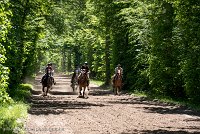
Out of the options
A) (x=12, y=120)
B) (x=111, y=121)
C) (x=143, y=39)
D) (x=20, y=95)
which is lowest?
(x=111, y=121)

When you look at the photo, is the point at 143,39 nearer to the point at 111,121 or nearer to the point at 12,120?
the point at 111,121

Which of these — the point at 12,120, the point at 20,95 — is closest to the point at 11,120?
the point at 12,120

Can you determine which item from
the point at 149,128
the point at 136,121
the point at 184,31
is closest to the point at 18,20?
the point at 184,31

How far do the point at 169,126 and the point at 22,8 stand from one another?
16239mm

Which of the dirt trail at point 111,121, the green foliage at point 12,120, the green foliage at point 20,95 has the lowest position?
the dirt trail at point 111,121

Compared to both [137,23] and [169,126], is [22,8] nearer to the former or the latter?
[137,23]

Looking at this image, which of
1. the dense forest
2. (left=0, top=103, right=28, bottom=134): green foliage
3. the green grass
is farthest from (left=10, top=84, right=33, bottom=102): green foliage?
(left=0, top=103, right=28, bottom=134): green foliage

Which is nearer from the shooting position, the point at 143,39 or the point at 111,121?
the point at 111,121

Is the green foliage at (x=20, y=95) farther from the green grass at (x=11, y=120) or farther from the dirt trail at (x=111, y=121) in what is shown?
the green grass at (x=11, y=120)

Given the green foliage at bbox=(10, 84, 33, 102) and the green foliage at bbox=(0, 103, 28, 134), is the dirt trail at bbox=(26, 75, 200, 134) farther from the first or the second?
the green foliage at bbox=(10, 84, 33, 102)

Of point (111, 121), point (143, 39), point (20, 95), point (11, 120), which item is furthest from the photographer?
point (143, 39)

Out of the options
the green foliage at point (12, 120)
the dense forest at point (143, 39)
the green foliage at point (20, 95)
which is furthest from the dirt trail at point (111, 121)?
the green foliage at point (20, 95)

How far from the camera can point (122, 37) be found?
39.5 metres

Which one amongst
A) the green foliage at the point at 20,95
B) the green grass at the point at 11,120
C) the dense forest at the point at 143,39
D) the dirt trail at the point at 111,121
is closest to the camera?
the green grass at the point at 11,120
